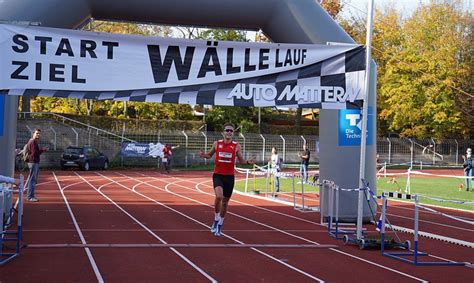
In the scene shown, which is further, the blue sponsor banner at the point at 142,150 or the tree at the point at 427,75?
the tree at the point at 427,75

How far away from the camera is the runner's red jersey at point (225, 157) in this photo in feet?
35.9

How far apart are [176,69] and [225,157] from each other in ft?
6.44

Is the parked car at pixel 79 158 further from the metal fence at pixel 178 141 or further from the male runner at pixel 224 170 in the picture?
the male runner at pixel 224 170

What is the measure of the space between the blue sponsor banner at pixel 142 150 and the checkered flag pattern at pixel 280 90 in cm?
2908

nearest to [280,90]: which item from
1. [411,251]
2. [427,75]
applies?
[411,251]

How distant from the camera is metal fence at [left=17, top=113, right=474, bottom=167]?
37.7m

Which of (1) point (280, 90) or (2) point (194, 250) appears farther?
(1) point (280, 90)

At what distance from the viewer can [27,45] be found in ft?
30.0

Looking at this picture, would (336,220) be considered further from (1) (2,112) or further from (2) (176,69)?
(1) (2,112)

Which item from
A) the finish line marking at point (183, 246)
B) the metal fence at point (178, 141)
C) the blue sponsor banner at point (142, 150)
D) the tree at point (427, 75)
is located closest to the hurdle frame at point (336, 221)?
the finish line marking at point (183, 246)

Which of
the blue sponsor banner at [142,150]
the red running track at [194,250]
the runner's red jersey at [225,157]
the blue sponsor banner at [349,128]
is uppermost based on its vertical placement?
the blue sponsor banner at [349,128]

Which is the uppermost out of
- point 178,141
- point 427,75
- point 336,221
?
point 427,75

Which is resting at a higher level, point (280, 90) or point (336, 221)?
point (280, 90)

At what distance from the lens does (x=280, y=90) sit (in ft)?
33.5
